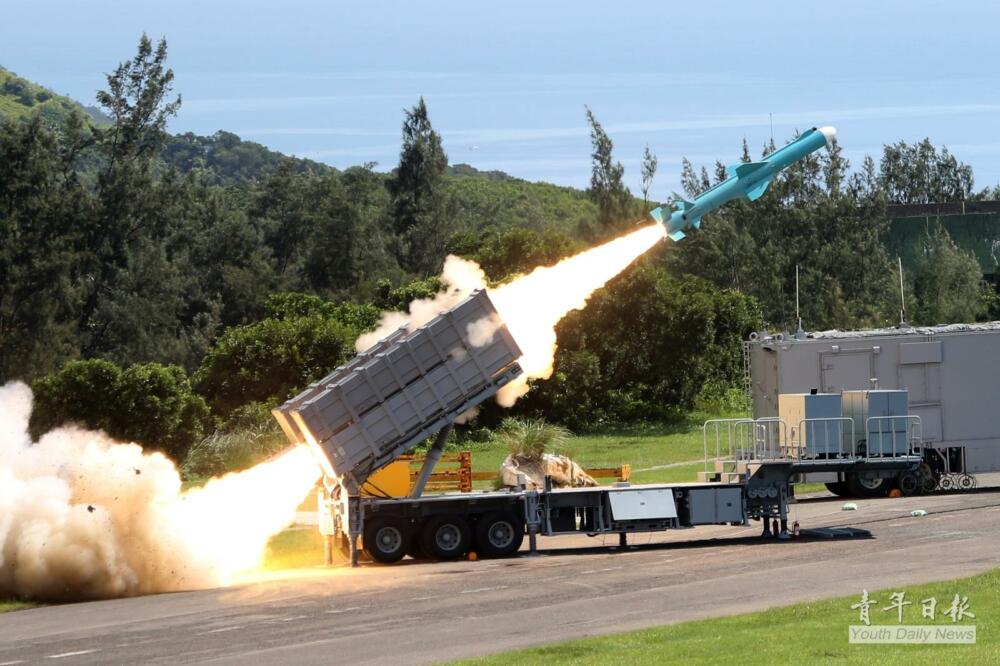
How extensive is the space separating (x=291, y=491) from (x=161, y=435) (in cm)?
2182

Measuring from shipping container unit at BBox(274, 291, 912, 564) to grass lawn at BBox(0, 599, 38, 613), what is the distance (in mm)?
6006

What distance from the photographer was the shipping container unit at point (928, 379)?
128ft

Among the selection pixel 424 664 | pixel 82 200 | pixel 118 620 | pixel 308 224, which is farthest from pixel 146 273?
pixel 424 664

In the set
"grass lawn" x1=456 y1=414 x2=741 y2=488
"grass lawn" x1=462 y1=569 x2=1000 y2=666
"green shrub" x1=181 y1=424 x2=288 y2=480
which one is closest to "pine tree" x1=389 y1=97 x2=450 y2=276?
"grass lawn" x1=456 y1=414 x2=741 y2=488

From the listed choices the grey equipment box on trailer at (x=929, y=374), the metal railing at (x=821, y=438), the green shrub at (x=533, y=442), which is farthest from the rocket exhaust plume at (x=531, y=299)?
the green shrub at (x=533, y=442)

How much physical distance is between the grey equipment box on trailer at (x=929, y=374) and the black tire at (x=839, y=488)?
8.05ft

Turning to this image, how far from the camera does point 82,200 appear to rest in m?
74.6

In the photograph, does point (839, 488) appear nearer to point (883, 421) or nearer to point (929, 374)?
point (929, 374)

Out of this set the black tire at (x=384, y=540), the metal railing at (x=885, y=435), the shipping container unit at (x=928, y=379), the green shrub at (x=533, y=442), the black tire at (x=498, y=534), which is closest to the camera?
the black tire at (x=384, y=540)

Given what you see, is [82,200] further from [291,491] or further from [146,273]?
[291,491]

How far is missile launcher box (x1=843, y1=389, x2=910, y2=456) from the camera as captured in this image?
3281 cm

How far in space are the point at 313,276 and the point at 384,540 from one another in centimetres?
6689

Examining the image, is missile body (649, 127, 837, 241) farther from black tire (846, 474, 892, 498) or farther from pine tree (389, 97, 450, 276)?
pine tree (389, 97, 450, 276)

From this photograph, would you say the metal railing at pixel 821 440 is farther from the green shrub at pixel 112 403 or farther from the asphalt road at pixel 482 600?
the green shrub at pixel 112 403
